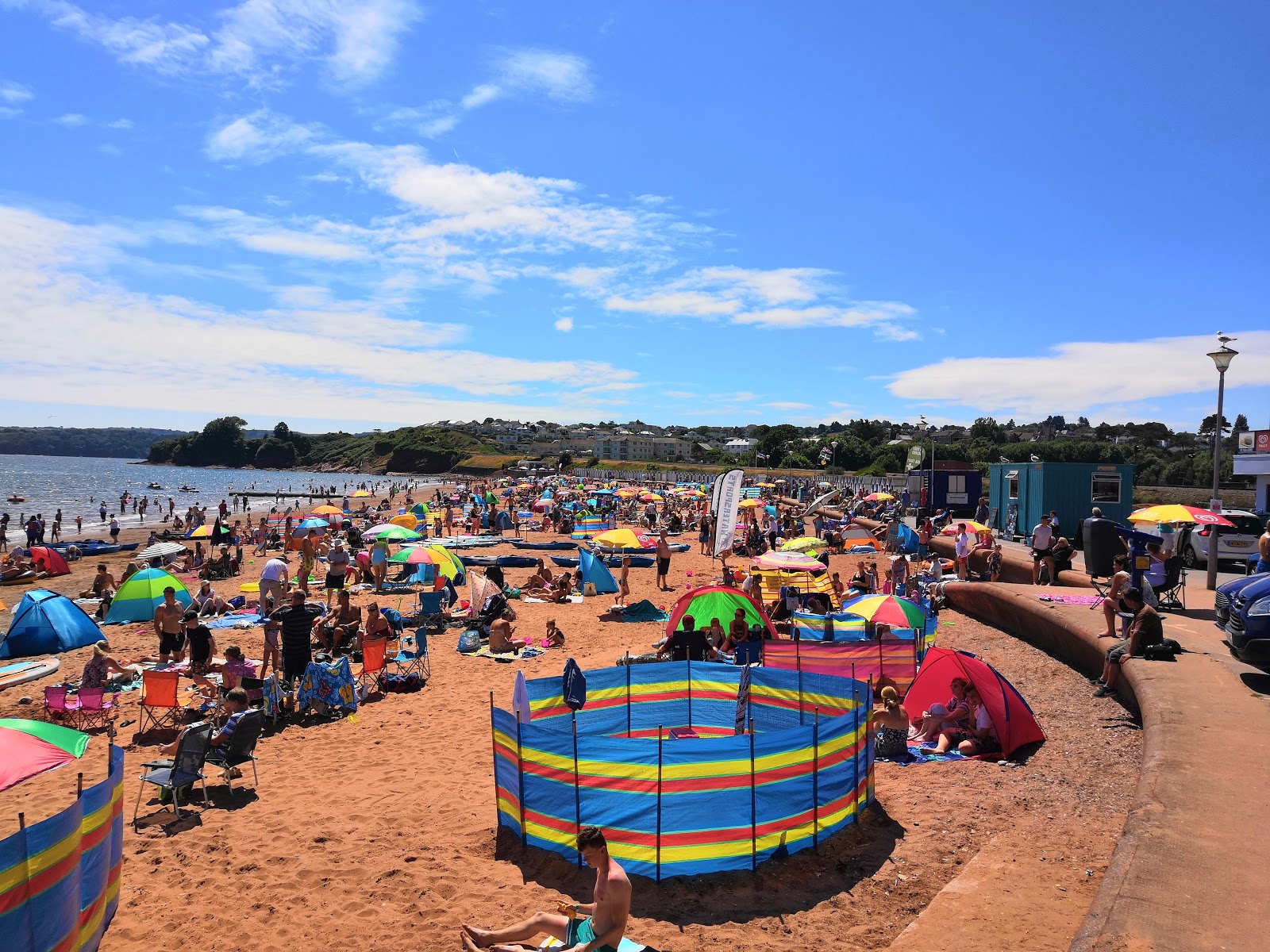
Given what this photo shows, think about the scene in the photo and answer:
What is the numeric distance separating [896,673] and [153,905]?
8.00 metres

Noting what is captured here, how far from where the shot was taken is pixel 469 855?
585 centimetres

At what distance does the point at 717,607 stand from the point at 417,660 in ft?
14.6

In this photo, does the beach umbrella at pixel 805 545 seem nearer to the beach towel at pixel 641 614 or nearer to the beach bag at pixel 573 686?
the beach towel at pixel 641 614

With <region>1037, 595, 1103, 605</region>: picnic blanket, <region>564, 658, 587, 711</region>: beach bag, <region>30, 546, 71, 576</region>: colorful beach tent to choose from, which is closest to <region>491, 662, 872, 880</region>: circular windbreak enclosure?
<region>564, 658, 587, 711</region>: beach bag

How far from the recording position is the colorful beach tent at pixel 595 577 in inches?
706

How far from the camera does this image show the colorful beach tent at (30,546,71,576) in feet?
75.9

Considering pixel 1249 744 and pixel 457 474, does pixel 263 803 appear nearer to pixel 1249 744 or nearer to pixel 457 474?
pixel 1249 744

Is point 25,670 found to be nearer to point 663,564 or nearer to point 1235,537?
point 663,564

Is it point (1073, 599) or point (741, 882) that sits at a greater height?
point (1073, 599)

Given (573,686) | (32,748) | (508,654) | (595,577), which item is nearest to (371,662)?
(508,654)

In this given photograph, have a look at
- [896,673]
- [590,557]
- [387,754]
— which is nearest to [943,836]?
[896,673]

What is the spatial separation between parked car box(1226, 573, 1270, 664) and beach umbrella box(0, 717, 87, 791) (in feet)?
33.3

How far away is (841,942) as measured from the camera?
15.6 ft

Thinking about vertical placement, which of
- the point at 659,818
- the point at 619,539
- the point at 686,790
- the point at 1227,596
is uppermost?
the point at 1227,596
